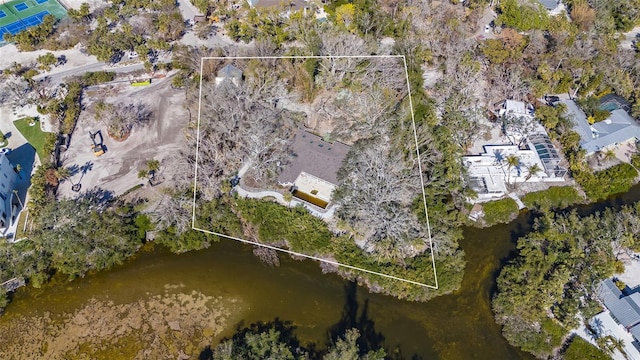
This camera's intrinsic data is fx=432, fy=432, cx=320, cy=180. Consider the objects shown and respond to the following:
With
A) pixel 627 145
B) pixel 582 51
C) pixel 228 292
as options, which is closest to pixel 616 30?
pixel 582 51

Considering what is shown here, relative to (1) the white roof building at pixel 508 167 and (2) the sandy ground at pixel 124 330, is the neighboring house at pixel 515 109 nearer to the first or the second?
(1) the white roof building at pixel 508 167

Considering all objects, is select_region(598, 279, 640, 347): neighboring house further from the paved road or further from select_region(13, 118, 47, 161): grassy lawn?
the paved road

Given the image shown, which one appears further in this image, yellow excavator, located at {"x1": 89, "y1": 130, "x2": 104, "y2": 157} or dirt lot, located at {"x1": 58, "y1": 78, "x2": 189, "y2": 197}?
yellow excavator, located at {"x1": 89, "y1": 130, "x2": 104, "y2": 157}

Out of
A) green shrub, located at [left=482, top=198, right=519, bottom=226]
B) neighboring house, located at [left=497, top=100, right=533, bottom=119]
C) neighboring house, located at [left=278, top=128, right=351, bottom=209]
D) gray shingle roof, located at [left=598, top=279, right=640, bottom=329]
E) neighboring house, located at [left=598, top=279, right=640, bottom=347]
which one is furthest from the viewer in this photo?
neighboring house, located at [left=497, top=100, right=533, bottom=119]

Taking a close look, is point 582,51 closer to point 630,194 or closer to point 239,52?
point 630,194

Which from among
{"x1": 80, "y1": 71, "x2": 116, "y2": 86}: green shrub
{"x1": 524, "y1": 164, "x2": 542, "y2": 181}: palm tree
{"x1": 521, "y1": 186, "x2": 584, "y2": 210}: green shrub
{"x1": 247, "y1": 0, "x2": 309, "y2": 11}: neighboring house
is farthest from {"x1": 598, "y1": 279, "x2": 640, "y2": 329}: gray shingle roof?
{"x1": 80, "y1": 71, "x2": 116, "y2": 86}: green shrub

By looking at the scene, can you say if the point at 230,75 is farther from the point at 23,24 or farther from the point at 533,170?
the point at 23,24
